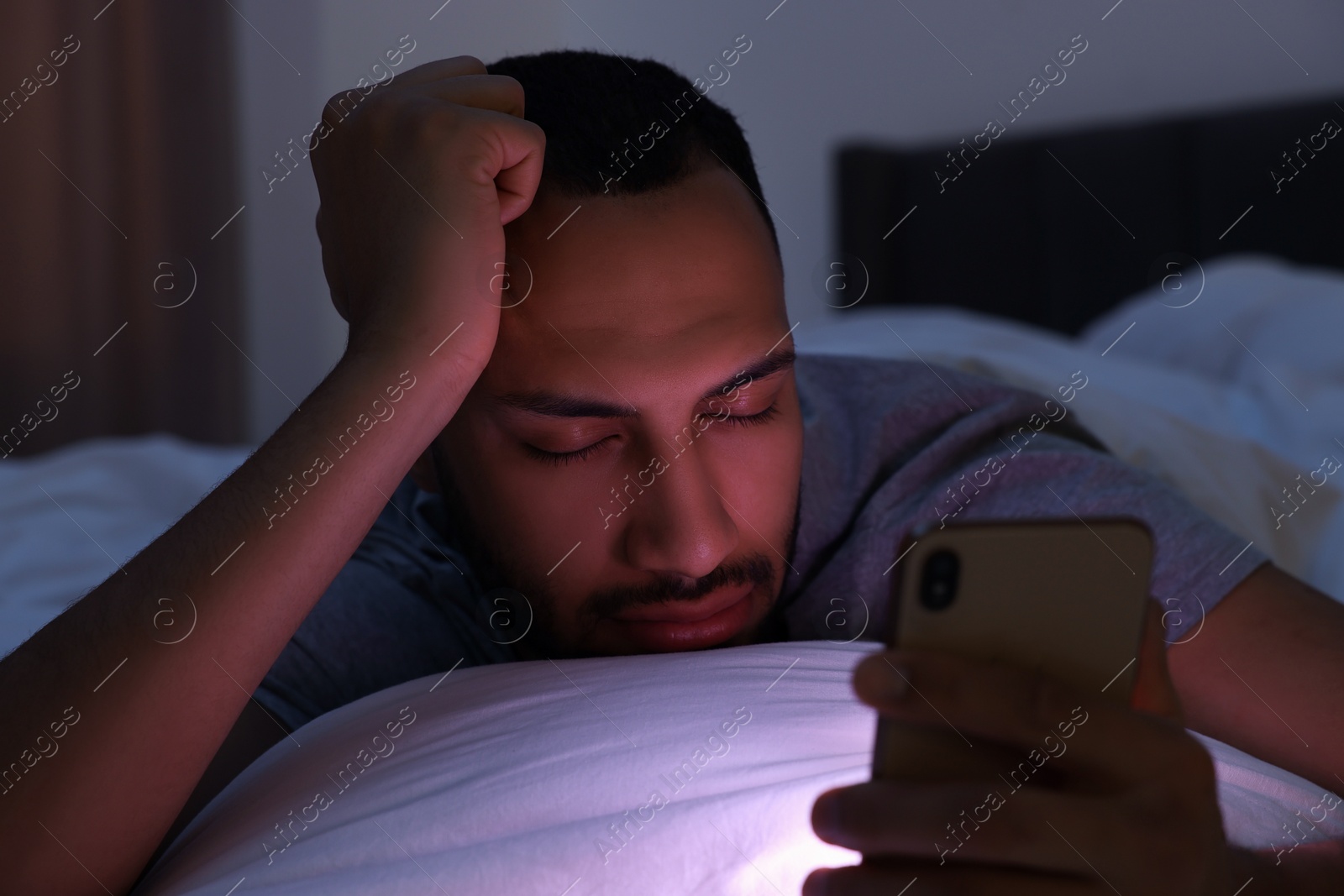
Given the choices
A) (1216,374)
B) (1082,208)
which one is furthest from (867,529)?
(1082,208)

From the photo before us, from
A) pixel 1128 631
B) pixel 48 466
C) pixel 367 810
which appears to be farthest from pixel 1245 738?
pixel 48 466

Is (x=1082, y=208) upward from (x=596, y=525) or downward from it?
upward

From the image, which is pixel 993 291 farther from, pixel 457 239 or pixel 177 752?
pixel 177 752

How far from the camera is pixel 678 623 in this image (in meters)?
0.72

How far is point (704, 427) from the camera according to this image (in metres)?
0.71

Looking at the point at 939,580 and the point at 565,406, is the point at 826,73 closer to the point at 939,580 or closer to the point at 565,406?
the point at 565,406

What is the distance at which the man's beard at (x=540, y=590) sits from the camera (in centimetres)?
71

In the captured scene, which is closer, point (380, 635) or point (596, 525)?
point (596, 525)

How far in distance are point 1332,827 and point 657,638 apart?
0.43 m

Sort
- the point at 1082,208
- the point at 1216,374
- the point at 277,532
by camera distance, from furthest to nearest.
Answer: the point at 1082,208, the point at 1216,374, the point at 277,532

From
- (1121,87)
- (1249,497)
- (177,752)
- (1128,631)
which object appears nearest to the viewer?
(1128,631)

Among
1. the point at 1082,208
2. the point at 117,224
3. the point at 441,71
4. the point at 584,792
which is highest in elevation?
the point at 1082,208

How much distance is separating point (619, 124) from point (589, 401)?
23cm

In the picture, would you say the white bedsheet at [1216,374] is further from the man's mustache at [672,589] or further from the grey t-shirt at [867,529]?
the man's mustache at [672,589]
